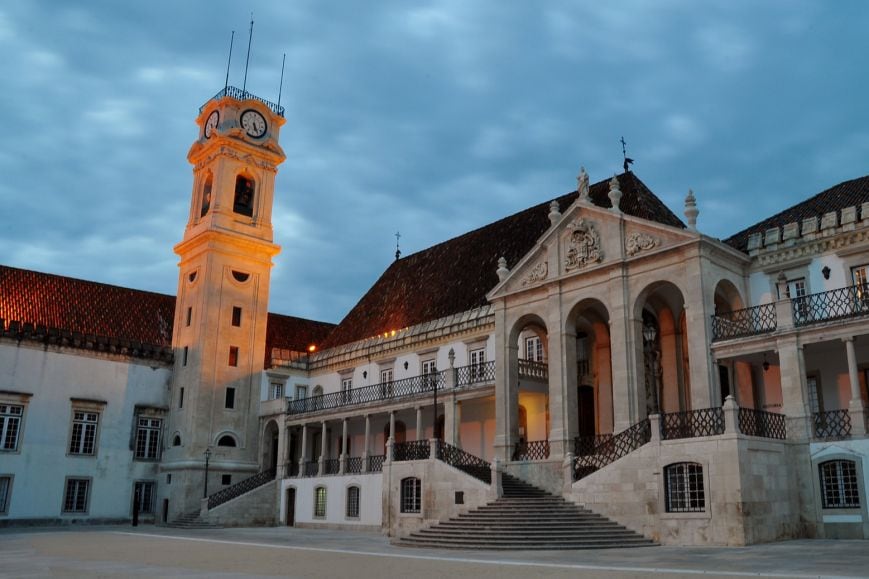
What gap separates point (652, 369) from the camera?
2584 centimetres

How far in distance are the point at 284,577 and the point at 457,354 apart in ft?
67.7

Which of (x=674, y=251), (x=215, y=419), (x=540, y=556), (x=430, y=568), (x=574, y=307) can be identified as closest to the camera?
(x=430, y=568)

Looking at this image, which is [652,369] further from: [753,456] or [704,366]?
[753,456]

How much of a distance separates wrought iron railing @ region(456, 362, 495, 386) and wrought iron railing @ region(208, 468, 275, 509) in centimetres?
1212

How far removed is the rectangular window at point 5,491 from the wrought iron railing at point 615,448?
975 inches

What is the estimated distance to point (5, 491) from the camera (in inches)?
1286

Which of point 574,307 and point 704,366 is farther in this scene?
point 574,307

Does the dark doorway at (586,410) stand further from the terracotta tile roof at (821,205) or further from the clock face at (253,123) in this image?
the clock face at (253,123)

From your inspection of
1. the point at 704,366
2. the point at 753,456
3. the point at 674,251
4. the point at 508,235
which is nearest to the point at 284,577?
the point at 753,456

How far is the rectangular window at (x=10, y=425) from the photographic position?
32.9 metres

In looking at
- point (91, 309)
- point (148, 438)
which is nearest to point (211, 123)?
point (91, 309)

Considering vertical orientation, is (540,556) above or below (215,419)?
below

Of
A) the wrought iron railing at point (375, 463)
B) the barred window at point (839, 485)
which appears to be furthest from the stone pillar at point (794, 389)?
the wrought iron railing at point (375, 463)

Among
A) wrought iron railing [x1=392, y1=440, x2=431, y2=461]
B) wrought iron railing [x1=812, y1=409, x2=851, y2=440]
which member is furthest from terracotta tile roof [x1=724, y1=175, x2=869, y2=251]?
wrought iron railing [x1=392, y1=440, x2=431, y2=461]
